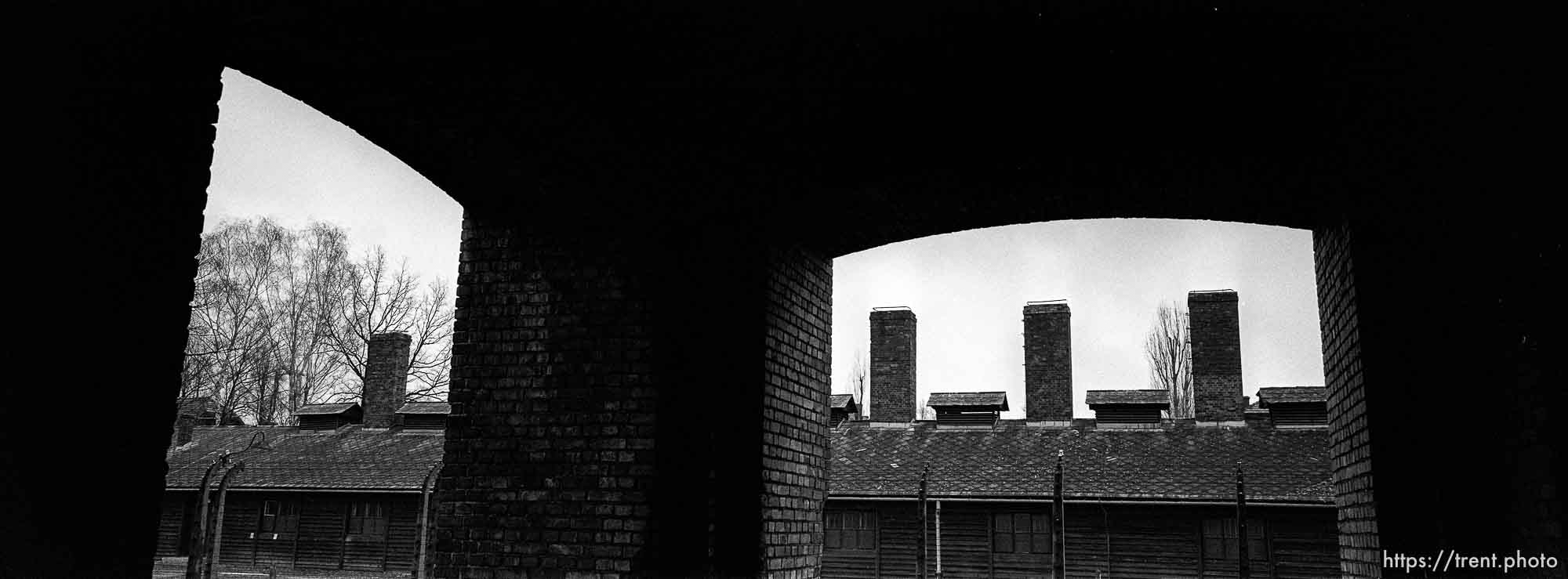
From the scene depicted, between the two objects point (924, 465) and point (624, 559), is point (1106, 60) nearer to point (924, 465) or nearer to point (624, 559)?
point (624, 559)

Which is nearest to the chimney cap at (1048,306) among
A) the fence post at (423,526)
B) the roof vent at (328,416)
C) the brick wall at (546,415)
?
the fence post at (423,526)

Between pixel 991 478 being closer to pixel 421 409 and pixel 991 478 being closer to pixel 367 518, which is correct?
pixel 421 409

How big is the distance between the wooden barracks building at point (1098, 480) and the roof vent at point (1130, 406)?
0.10 feet

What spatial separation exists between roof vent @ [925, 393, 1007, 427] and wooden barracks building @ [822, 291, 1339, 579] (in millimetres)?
37

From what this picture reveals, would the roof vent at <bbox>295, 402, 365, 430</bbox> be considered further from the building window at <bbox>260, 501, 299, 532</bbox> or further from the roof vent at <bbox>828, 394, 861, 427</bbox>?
the roof vent at <bbox>828, 394, 861, 427</bbox>

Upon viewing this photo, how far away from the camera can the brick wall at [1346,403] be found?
479cm

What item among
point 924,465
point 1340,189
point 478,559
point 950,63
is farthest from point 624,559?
point 924,465

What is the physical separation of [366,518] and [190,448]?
22.3 ft

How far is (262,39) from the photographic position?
365 centimetres

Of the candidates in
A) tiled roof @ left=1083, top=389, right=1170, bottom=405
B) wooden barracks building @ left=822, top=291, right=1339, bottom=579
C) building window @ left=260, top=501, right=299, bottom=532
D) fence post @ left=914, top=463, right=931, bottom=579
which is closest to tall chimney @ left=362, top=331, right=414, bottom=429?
building window @ left=260, top=501, right=299, bottom=532

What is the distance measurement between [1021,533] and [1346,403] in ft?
50.6

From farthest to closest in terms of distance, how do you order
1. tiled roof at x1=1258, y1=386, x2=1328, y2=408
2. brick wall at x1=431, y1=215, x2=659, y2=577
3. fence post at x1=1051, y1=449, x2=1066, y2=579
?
tiled roof at x1=1258, y1=386, x2=1328, y2=408 → fence post at x1=1051, y1=449, x2=1066, y2=579 → brick wall at x1=431, y1=215, x2=659, y2=577

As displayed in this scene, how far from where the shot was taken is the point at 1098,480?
64.2 feet

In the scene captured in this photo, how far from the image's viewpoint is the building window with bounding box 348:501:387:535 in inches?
908
